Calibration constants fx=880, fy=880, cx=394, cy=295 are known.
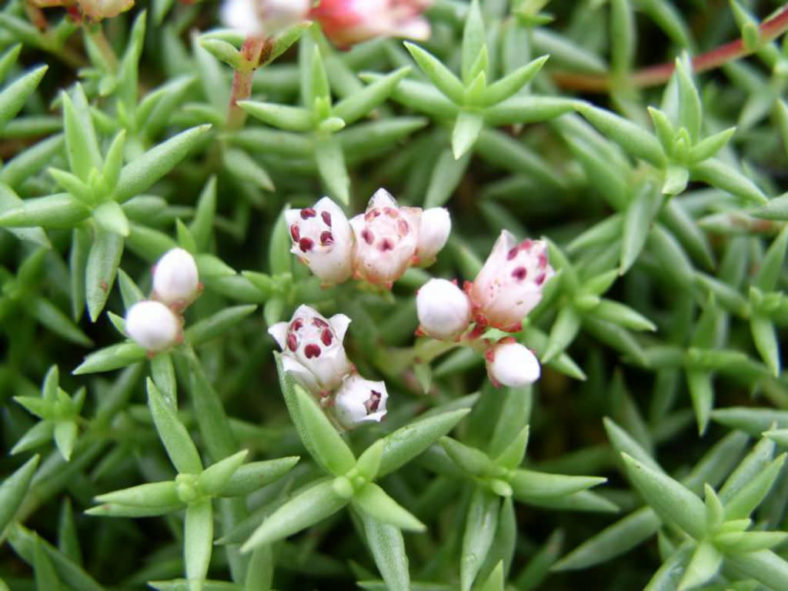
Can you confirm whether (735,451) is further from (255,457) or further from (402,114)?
(402,114)

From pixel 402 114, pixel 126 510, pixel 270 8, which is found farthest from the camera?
pixel 402 114

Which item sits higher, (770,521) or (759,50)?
(759,50)

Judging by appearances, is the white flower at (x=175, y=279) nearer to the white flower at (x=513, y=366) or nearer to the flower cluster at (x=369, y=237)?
the flower cluster at (x=369, y=237)

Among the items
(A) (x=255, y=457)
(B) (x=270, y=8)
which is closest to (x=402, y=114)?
(A) (x=255, y=457)

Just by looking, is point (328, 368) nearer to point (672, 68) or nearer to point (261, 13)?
point (261, 13)

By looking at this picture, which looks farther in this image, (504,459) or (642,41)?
(642,41)

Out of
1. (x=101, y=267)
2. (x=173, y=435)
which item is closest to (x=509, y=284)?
(x=173, y=435)
